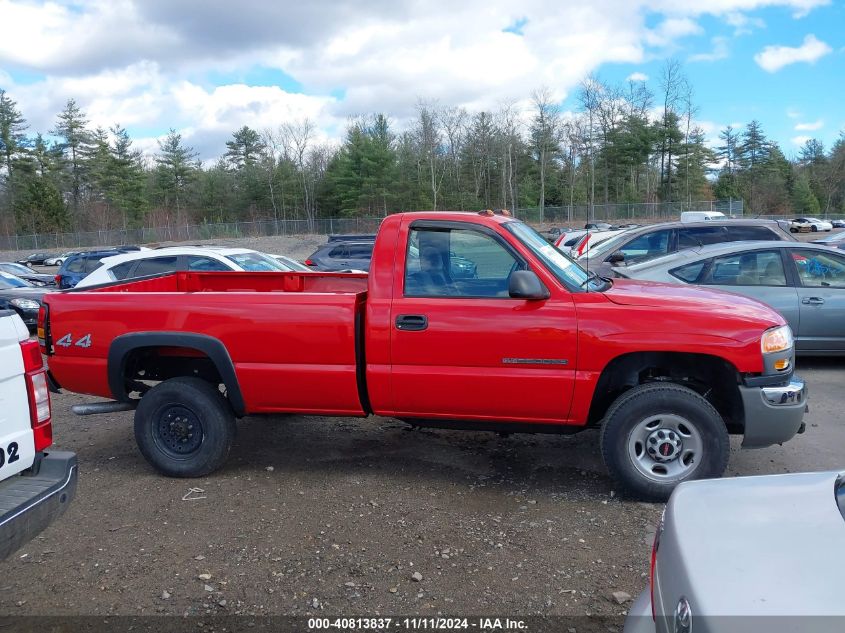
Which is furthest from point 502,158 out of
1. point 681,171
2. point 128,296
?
point 128,296

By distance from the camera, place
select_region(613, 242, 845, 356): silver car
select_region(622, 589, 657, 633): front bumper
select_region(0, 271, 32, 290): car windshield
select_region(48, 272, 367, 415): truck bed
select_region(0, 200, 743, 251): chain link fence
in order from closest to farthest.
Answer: select_region(622, 589, 657, 633): front bumper, select_region(48, 272, 367, 415): truck bed, select_region(613, 242, 845, 356): silver car, select_region(0, 271, 32, 290): car windshield, select_region(0, 200, 743, 251): chain link fence

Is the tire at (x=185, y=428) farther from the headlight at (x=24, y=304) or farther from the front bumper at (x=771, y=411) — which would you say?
the headlight at (x=24, y=304)

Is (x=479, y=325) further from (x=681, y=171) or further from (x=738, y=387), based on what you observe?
(x=681, y=171)

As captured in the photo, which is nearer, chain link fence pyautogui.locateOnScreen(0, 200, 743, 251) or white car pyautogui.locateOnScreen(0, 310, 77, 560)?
white car pyautogui.locateOnScreen(0, 310, 77, 560)

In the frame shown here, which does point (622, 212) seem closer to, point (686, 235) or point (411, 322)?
point (686, 235)

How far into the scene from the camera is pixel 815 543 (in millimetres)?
1809

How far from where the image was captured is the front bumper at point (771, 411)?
4270 mm

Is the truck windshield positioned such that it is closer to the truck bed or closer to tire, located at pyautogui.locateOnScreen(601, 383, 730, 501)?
tire, located at pyautogui.locateOnScreen(601, 383, 730, 501)

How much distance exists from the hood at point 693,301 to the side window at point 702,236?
22.7 ft

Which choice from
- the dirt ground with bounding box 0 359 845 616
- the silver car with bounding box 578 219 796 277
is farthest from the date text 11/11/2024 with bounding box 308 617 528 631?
the silver car with bounding box 578 219 796 277

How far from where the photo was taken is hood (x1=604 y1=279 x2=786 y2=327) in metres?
4.34

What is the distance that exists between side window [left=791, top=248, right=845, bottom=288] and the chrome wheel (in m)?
4.47

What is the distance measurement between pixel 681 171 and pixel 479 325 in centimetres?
6686

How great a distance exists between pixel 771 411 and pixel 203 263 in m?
9.29
